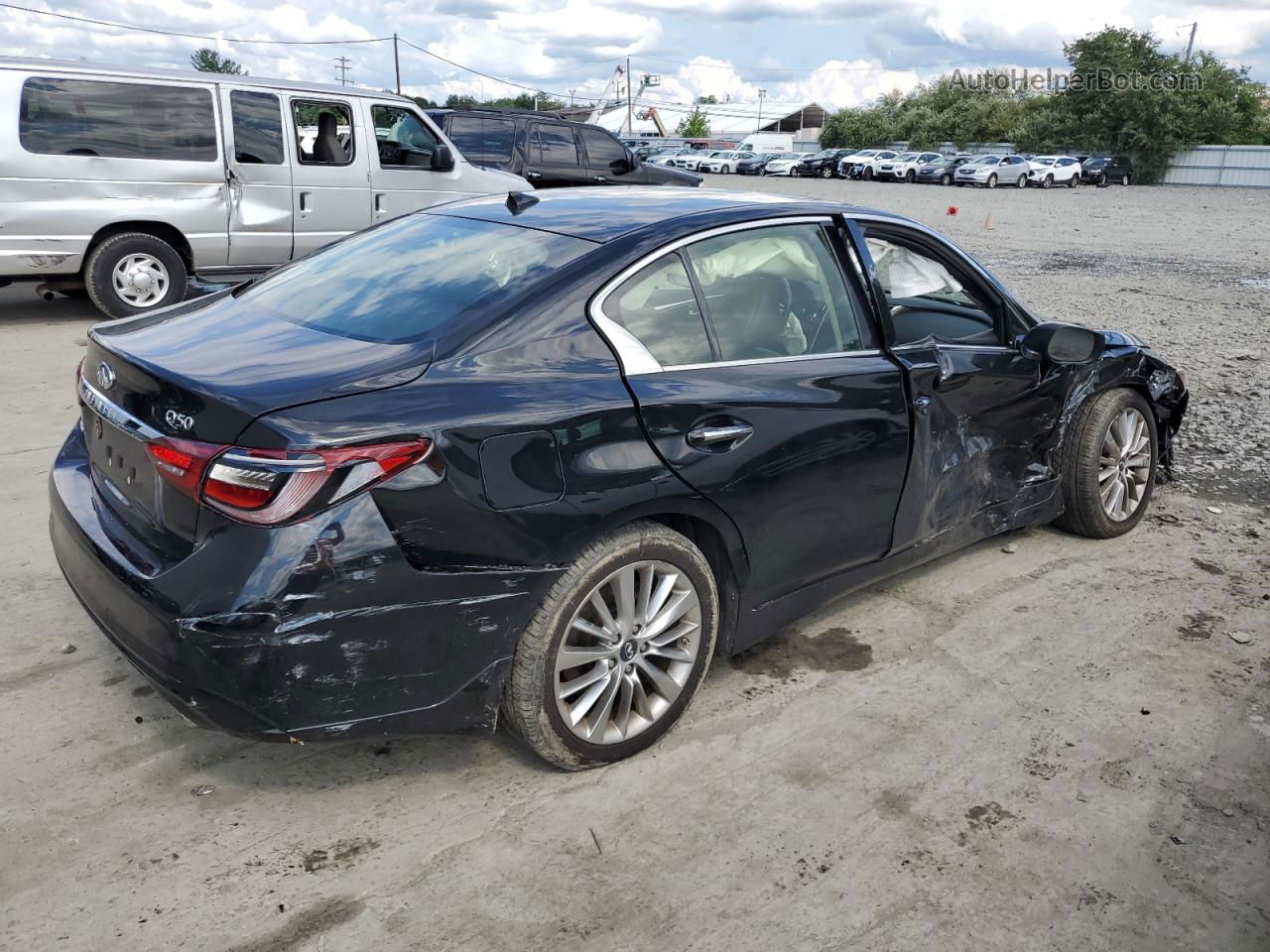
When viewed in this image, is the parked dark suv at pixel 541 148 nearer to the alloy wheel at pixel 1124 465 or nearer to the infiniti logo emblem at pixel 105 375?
the alloy wheel at pixel 1124 465

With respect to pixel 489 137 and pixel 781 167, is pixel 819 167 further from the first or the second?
pixel 489 137

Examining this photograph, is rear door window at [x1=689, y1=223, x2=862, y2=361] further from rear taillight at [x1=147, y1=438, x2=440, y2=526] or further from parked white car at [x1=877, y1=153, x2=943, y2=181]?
parked white car at [x1=877, y1=153, x2=943, y2=181]

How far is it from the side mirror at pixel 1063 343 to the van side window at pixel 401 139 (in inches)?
310

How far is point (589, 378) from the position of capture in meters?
2.95

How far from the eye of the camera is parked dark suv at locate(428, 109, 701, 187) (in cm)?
1360

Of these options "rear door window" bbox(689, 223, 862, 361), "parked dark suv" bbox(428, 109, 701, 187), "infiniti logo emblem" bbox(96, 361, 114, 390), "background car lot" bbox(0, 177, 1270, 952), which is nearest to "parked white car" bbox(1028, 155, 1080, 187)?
"parked dark suv" bbox(428, 109, 701, 187)

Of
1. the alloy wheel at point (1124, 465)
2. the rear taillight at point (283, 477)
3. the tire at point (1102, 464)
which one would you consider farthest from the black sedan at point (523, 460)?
the alloy wheel at point (1124, 465)

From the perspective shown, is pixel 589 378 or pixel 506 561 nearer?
pixel 506 561

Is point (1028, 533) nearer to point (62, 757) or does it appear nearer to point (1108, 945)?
point (1108, 945)

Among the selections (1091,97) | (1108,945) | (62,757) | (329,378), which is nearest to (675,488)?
(329,378)

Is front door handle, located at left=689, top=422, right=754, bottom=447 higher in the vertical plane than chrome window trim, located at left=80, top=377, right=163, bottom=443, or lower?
lower

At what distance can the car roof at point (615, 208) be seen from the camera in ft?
11.2

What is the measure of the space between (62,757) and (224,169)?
7519 millimetres

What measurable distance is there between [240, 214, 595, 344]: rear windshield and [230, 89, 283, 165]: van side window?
6.38m
